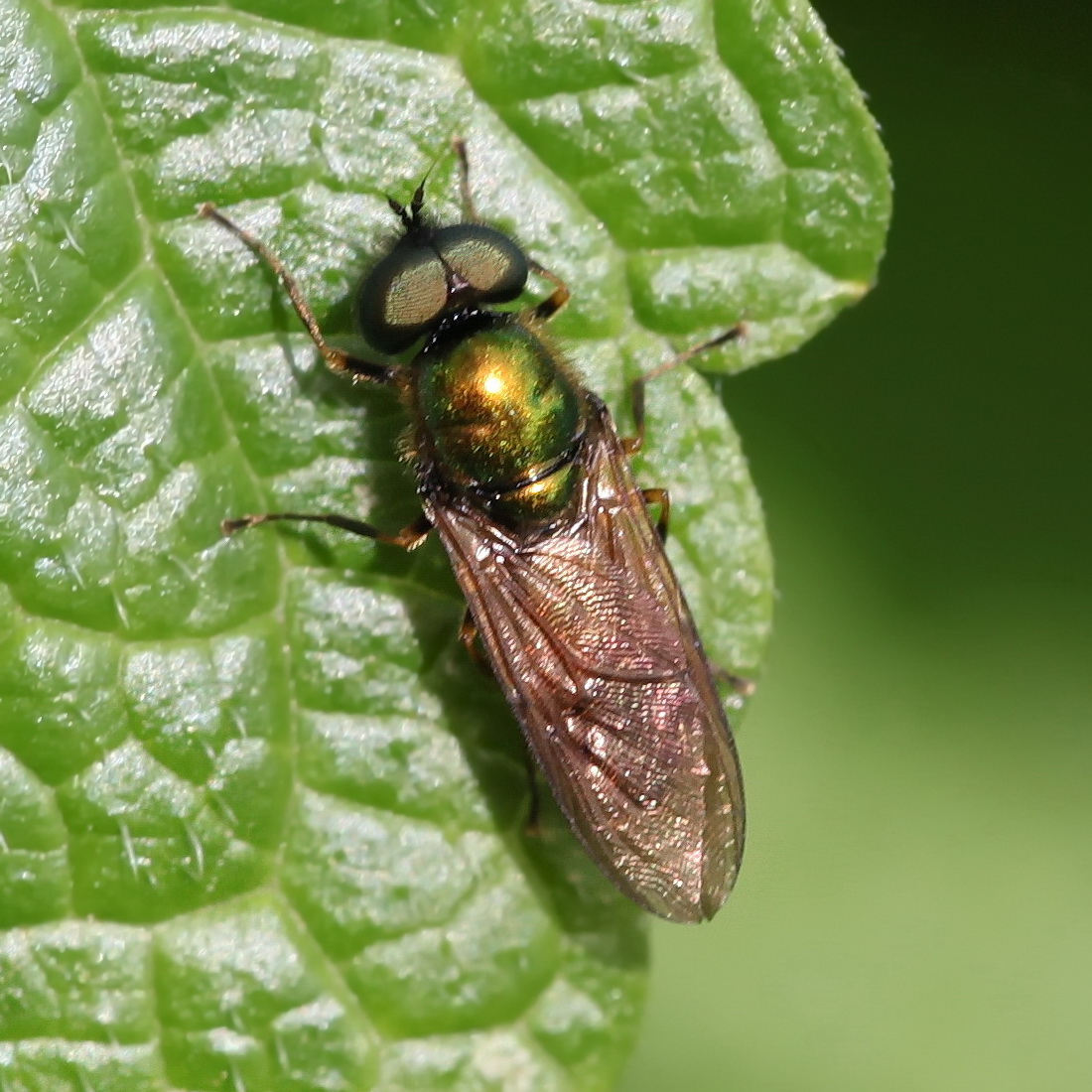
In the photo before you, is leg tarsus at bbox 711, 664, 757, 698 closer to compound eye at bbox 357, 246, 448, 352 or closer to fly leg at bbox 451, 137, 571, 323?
fly leg at bbox 451, 137, 571, 323

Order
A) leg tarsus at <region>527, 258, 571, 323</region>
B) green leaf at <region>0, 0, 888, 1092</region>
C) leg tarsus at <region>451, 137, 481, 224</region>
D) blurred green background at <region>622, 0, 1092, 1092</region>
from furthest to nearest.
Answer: blurred green background at <region>622, 0, 1092, 1092</region>
leg tarsus at <region>527, 258, 571, 323</region>
leg tarsus at <region>451, 137, 481, 224</region>
green leaf at <region>0, 0, 888, 1092</region>

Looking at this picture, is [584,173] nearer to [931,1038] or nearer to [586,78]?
[586,78]

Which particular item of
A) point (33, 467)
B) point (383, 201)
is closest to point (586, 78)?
point (383, 201)

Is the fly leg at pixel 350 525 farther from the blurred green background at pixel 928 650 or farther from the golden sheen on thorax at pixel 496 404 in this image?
the blurred green background at pixel 928 650

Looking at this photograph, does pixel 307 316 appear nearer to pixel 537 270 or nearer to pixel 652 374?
pixel 537 270

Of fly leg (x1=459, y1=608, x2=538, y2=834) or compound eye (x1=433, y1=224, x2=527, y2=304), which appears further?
fly leg (x1=459, y1=608, x2=538, y2=834)

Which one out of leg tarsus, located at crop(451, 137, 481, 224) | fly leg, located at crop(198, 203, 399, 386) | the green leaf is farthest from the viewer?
leg tarsus, located at crop(451, 137, 481, 224)

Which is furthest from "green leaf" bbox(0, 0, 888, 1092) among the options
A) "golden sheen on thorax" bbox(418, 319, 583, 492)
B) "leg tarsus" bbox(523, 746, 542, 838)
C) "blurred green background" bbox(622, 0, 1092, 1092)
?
"blurred green background" bbox(622, 0, 1092, 1092)
